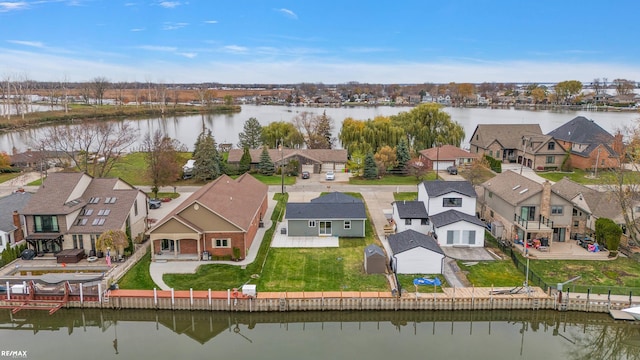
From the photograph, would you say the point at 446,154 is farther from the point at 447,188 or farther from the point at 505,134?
the point at 447,188

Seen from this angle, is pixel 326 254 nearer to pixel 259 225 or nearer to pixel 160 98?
pixel 259 225

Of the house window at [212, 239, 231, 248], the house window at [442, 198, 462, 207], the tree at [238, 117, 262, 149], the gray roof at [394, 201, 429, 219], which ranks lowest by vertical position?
the house window at [212, 239, 231, 248]

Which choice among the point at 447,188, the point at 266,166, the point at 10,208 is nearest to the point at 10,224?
the point at 10,208

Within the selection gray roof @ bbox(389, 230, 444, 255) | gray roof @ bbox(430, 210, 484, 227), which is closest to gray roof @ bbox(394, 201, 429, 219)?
gray roof @ bbox(430, 210, 484, 227)

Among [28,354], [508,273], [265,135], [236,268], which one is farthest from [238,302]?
[265,135]

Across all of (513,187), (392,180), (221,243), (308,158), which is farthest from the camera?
(308,158)

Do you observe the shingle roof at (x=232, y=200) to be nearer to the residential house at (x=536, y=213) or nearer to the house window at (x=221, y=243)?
the house window at (x=221, y=243)

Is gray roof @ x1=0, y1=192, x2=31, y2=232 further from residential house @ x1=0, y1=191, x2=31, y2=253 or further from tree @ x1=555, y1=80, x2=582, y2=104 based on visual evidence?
tree @ x1=555, y1=80, x2=582, y2=104
